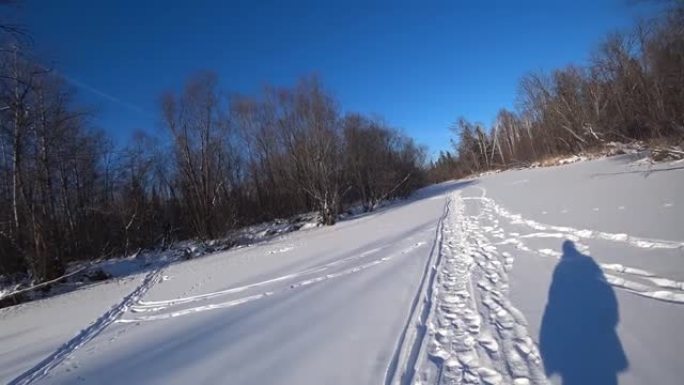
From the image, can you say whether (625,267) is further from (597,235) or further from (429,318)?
(429,318)

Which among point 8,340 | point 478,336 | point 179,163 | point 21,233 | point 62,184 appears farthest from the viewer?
point 179,163

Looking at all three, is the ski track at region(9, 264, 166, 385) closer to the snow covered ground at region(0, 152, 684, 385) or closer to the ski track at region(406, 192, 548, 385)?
the snow covered ground at region(0, 152, 684, 385)

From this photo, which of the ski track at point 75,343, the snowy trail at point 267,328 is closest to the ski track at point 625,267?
the snowy trail at point 267,328

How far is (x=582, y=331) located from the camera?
346 cm

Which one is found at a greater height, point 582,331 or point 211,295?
point 211,295

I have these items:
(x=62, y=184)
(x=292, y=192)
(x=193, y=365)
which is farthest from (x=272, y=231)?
(x=193, y=365)

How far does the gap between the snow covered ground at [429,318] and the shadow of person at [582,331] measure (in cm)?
2

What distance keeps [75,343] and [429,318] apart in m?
6.31

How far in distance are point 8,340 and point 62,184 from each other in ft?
65.7

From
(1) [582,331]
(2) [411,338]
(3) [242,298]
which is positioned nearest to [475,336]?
(2) [411,338]

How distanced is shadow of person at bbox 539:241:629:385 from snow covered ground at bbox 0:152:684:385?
16 mm

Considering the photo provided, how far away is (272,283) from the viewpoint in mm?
8172

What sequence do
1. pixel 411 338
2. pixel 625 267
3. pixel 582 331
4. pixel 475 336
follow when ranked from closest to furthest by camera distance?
pixel 582 331
pixel 475 336
pixel 411 338
pixel 625 267

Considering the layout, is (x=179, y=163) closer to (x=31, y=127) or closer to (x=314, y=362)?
(x=31, y=127)
